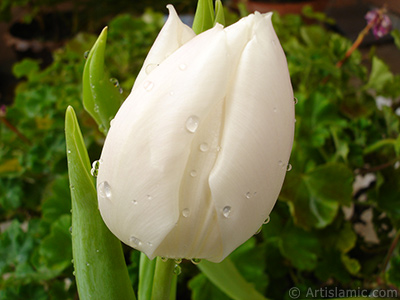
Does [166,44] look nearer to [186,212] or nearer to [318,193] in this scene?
[186,212]

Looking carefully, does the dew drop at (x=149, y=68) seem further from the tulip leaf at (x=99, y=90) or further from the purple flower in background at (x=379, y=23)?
the purple flower in background at (x=379, y=23)

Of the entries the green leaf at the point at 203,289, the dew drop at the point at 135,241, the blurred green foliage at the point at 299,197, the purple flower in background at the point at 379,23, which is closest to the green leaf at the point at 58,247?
the blurred green foliage at the point at 299,197

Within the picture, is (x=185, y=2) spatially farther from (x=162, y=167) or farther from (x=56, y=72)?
(x=162, y=167)

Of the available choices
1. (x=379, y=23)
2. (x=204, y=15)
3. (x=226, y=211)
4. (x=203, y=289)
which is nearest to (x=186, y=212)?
(x=226, y=211)

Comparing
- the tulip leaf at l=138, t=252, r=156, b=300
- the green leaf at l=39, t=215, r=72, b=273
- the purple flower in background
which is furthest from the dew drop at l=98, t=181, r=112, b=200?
the purple flower in background

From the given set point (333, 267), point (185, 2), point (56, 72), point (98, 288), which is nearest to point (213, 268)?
point (98, 288)

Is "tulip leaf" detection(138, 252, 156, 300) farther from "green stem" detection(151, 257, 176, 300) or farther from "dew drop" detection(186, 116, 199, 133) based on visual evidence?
"dew drop" detection(186, 116, 199, 133)

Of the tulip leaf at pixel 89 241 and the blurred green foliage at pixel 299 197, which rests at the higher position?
the tulip leaf at pixel 89 241
